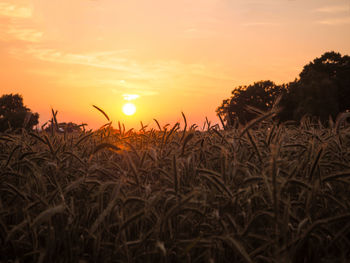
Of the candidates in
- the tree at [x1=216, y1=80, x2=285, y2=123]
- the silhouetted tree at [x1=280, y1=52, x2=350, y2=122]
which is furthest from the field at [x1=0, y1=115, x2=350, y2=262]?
the tree at [x1=216, y1=80, x2=285, y2=123]

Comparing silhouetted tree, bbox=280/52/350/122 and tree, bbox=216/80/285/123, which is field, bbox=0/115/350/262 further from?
tree, bbox=216/80/285/123

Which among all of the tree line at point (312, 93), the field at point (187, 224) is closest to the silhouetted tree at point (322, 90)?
the tree line at point (312, 93)

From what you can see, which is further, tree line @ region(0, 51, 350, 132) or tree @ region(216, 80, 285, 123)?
tree @ region(216, 80, 285, 123)

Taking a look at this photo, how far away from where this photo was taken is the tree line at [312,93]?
49.5 meters

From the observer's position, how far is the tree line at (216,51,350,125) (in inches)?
1948

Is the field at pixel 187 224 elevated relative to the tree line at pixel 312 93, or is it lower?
lower

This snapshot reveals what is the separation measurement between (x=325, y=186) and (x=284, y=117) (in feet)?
203

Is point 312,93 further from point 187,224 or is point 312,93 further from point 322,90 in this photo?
point 187,224

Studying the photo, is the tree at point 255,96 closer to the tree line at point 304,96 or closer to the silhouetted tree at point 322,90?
the tree line at point 304,96

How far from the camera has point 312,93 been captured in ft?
164

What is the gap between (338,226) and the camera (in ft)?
7.79

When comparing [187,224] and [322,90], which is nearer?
[187,224]

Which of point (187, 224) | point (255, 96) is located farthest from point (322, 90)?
point (187, 224)

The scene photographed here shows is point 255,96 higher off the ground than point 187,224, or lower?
higher
